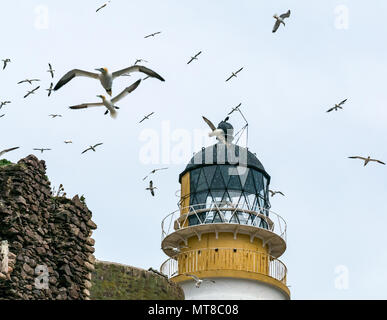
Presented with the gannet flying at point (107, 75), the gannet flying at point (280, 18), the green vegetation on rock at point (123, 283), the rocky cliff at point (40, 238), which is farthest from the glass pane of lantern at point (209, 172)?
the gannet flying at point (107, 75)

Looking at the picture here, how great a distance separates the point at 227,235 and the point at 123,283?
1518 centimetres

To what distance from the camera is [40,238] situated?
22312 mm

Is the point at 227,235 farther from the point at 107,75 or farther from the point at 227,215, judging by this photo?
the point at 107,75

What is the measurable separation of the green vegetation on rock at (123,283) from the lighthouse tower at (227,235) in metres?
12.8

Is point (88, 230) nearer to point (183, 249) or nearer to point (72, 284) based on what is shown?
point (72, 284)

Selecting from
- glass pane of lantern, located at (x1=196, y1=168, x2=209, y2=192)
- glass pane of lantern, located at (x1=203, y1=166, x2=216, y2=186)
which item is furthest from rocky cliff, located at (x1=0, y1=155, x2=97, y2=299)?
glass pane of lantern, located at (x1=203, y1=166, x2=216, y2=186)

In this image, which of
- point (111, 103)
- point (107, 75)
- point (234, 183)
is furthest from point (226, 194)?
point (107, 75)

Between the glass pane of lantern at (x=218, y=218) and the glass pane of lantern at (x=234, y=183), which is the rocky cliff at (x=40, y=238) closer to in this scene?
the glass pane of lantern at (x=218, y=218)

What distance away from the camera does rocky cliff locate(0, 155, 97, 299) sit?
21109 millimetres

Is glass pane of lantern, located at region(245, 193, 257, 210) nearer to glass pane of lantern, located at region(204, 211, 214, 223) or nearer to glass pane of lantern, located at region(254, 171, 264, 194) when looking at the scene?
glass pane of lantern, located at region(254, 171, 264, 194)

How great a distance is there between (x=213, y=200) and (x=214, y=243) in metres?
1.75

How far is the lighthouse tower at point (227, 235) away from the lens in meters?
38.5

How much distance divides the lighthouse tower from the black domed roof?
1.6 inches
